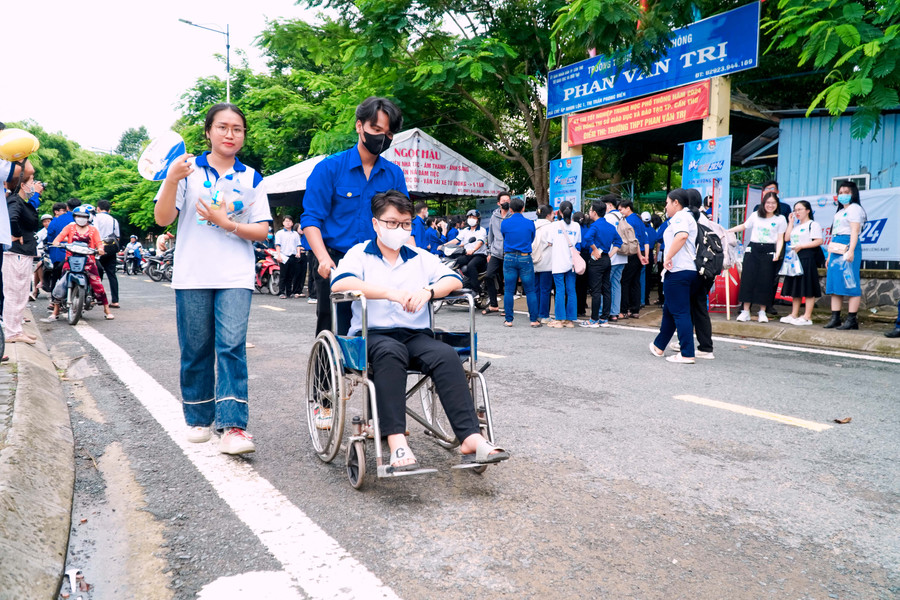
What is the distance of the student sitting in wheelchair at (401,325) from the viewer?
10.4 feet

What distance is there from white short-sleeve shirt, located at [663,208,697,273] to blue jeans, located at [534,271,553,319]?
3.19 meters

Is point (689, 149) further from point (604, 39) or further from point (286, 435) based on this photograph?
point (286, 435)

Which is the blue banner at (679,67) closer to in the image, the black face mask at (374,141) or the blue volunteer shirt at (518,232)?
the blue volunteer shirt at (518,232)

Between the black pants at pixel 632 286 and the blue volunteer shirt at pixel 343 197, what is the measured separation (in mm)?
7704

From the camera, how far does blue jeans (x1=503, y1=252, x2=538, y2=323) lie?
33.4 feet

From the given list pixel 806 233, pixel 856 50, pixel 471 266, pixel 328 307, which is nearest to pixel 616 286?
pixel 806 233

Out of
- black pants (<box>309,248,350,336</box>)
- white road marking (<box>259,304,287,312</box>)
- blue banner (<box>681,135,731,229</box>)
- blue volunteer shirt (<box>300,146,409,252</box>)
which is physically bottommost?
white road marking (<box>259,304,287,312</box>)

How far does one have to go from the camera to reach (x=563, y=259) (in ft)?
32.4

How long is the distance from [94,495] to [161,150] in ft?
5.49

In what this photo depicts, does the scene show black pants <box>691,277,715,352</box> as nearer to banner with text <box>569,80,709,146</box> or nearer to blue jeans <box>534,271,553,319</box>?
blue jeans <box>534,271,553,319</box>

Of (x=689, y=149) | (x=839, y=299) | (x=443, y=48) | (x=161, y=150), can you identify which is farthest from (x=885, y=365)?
(x=443, y=48)

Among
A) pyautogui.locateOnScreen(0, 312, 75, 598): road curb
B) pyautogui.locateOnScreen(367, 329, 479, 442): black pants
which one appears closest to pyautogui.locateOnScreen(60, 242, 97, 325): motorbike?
pyautogui.locateOnScreen(0, 312, 75, 598): road curb

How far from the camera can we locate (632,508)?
10.0 feet

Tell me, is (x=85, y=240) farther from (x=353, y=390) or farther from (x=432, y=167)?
(x=353, y=390)
